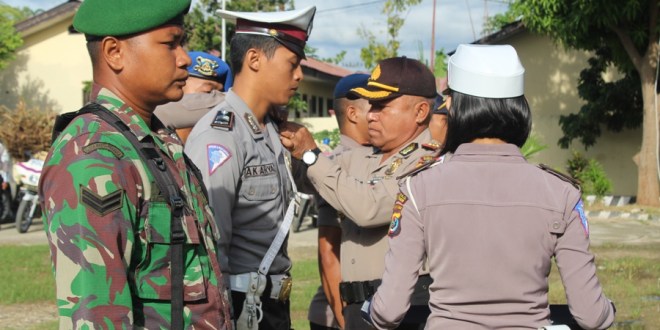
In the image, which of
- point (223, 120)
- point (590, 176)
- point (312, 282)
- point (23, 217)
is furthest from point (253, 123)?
point (590, 176)

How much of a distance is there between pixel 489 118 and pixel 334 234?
168 centimetres

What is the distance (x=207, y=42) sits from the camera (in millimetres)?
25547

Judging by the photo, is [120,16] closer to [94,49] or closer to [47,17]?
[94,49]

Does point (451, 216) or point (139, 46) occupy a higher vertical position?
point (139, 46)

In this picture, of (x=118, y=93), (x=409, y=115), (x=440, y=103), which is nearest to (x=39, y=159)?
(x=440, y=103)

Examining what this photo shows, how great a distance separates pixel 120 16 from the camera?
6.91 ft

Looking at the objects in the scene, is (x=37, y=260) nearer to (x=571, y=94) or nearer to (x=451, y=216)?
(x=451, y=216)

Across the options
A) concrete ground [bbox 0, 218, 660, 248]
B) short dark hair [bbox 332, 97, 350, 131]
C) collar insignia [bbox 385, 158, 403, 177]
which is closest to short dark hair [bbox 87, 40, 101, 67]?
collar insignia [bbox 385, 158, 403, 177]

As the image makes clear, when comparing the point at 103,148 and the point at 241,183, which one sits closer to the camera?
the point at 103,148

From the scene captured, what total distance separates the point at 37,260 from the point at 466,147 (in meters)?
8.37

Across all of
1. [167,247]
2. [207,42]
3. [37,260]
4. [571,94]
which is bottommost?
[37,260]

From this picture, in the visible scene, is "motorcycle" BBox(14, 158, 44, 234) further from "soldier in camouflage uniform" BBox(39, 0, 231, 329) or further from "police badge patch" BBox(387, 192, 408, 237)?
"soldier in camouflage uniform" BBox(39, 0, 231, 329)

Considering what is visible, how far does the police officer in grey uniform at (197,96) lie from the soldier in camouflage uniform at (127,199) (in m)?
1.40

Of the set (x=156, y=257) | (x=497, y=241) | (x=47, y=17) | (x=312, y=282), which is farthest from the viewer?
(x=47, y=17)
